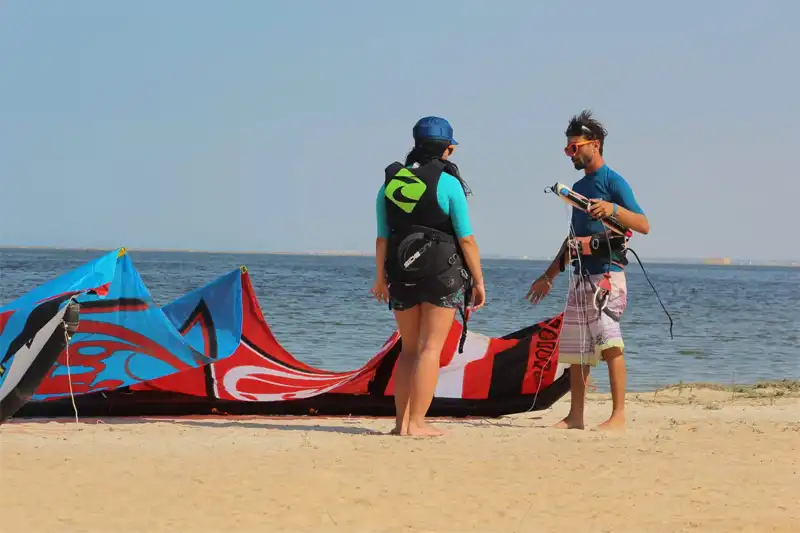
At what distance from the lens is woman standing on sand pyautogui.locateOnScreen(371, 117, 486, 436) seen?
538cm

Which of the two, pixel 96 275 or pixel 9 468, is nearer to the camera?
pixel 9 468

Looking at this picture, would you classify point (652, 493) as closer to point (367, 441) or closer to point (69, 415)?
point (367, 441)

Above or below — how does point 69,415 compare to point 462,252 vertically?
below

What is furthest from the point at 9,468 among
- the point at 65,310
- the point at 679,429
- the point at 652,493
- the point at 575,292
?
the point at 679,429

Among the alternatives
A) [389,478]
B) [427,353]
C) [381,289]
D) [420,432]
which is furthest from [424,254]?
[389,478]

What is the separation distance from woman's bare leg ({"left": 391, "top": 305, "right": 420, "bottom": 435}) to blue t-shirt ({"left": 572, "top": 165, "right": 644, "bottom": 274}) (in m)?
1.13

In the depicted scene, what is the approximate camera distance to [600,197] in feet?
19.7

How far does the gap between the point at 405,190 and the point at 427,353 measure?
2.81ft

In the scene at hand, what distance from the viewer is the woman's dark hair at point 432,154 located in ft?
17.9

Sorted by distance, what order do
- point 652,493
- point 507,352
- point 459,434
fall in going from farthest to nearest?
point 507,352 < point 459,434 < point 652,493

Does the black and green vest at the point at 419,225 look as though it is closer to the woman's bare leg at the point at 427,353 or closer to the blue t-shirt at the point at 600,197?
the woman's bare leg at the point at 427,353

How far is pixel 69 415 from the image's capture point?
6.56 m

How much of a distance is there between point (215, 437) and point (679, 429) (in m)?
2.70

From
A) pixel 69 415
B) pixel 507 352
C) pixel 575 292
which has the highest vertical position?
pixel 575 292
